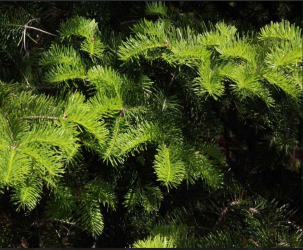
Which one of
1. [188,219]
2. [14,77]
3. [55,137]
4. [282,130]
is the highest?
[14,77]

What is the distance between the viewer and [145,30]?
114cm

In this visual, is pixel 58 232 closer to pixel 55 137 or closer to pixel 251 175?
pixel 55 137

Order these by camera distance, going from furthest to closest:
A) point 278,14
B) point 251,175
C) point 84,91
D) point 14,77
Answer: point 278,14, point 251,175, point 14,77, point 84,91

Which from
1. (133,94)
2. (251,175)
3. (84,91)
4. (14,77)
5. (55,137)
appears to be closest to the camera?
(55,137)

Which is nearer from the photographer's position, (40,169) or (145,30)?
(40,169)

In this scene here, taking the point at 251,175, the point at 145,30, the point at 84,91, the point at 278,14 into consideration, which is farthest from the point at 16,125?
the point at 278,14

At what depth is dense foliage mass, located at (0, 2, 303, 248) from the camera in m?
1.00

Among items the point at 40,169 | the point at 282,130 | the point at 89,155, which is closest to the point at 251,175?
the point at 282,130

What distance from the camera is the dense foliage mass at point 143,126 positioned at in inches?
39.3

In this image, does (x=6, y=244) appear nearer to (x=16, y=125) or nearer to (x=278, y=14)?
(x=16, y=125)

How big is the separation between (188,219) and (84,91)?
52cm

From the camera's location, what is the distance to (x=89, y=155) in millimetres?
1312

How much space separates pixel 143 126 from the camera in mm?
1062

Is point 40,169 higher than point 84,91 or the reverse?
the reverse
